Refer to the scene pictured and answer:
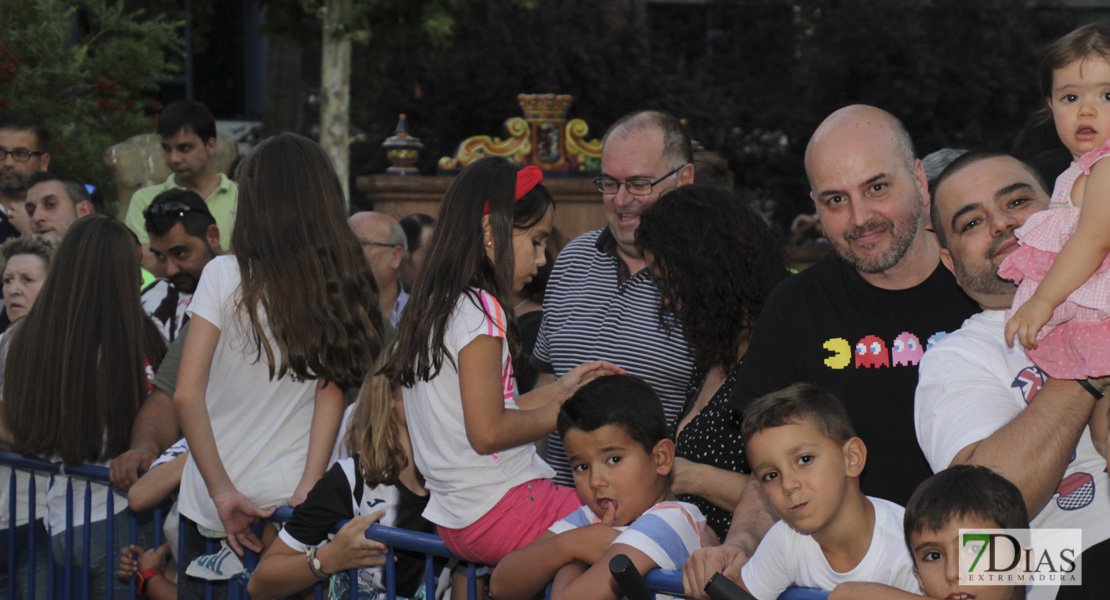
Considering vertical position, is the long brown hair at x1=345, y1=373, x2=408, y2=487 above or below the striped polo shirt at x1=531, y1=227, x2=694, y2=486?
below

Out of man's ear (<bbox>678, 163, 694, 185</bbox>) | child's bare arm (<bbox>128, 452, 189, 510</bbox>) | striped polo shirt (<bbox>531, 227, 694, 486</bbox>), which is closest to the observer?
striped polo shirt (<bbox>531, 227, 694, 486</bbox>)

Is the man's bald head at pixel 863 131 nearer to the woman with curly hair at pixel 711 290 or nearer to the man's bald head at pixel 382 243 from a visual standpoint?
the woman with curly hair at pixel 711 290

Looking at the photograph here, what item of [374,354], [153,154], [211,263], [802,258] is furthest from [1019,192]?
[802,258]

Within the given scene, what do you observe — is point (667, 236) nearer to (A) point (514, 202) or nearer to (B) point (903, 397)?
(A) point (514, 202)

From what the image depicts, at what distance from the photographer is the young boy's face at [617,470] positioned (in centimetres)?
351

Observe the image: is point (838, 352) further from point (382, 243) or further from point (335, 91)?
point (335, 91)

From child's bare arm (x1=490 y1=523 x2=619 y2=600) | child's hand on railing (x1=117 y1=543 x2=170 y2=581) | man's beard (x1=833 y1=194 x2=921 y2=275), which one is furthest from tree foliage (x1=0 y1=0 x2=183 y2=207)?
man's beard (x1=833 y1=194 x2=921 y2=275)

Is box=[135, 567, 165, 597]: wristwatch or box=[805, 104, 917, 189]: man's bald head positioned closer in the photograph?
box=[805, 104, 917, 189]: man's bald head

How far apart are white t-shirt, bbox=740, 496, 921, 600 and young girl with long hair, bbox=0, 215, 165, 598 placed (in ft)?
9.57

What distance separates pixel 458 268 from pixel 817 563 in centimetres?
148

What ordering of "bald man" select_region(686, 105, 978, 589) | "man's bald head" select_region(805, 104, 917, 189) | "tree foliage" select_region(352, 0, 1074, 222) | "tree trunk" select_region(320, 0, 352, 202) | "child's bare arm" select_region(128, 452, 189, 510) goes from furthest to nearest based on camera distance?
"tree foliage" select_region(352, 0, 1074, 222), "tree trunk" select_region(320, 0, 352, 202), "child's bare arm" select_region(128, 452, 189, 510), "man's bald head" select_region(805, 104, 917, 189), "bald man" select_region(686, 105, 978, 589)

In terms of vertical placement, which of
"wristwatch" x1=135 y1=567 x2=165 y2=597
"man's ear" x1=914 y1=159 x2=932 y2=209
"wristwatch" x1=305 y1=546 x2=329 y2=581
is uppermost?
"man's ear" x1=914 y1=159 x2=932 y2=209

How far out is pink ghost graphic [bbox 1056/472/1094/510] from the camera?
2.92 metres

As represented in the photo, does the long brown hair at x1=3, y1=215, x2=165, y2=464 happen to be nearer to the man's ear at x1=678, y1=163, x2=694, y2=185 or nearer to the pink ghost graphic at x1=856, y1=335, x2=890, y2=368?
the man's ear at x1=678, y1=163, x2=694, y2=185
